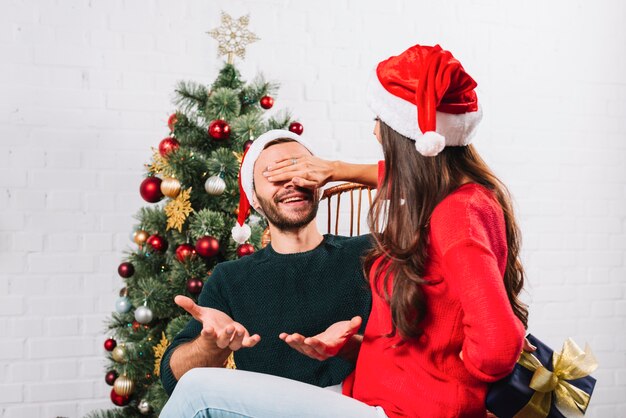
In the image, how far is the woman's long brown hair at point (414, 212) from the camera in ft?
3.66

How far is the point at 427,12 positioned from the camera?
3.20 m

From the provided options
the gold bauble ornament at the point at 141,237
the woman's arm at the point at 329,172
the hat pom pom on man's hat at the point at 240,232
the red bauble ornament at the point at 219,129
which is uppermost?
the red bauble ornament at the point at 219,129

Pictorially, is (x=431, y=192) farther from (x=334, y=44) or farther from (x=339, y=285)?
(x=334, y=44)

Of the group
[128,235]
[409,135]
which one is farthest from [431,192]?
[128,235]

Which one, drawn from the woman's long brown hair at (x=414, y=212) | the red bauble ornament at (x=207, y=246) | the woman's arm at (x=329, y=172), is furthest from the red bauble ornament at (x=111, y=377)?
the woman's long brown hair at (x=414, y=212)

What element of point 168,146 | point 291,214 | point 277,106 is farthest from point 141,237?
point 277,106

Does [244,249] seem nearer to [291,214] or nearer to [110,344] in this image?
[291,214]

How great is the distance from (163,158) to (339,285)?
0.91m

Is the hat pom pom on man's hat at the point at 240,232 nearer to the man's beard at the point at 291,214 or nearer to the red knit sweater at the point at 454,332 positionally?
the man's beard at the point at 291,214

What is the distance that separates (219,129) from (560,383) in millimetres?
1449

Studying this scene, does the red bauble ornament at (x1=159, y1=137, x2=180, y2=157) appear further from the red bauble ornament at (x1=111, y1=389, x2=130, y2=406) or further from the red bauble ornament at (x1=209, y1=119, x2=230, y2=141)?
the red bauble ornament at (x1=111, y1=389, x2=130, y2=406)

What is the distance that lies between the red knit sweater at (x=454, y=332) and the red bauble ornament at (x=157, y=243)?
121 centimetres

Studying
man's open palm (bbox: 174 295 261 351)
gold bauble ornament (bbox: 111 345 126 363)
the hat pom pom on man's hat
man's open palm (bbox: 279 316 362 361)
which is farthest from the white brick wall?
man's open palm (bbox: 279 316 362 361)

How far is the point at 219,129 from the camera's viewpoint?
7.35ft
